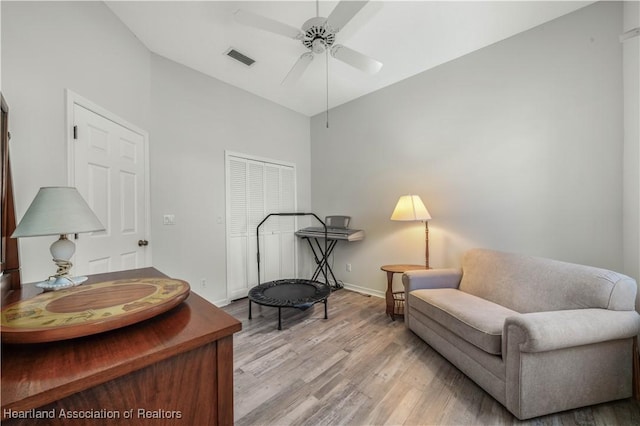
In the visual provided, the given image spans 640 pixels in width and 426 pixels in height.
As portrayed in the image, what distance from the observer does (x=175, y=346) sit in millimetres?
688

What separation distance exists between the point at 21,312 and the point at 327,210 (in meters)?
3.68

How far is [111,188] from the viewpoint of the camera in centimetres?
217

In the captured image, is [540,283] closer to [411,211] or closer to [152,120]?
[411,211]

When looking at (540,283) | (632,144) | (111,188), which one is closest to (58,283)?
(111,188)

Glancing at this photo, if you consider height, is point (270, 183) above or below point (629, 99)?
below

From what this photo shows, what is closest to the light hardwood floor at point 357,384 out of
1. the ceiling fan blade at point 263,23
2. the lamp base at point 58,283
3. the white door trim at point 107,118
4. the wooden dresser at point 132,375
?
the wooden dresser at point 132,375

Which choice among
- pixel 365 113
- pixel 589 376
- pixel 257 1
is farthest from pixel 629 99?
pixel 257 1

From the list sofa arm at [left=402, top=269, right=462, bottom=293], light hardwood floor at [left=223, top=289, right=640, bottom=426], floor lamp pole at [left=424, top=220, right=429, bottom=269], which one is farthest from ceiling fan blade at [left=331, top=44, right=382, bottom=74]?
light hardwood floor at [left=223, top=289, right=640, bottom=426]

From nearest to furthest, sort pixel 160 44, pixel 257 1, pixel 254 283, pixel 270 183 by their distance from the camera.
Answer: pixel 257 1
pixel 160 44
pixel 254 283
pixel 270 183

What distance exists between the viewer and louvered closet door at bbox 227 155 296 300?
3.47 metres

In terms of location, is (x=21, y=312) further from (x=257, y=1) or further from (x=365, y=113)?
(x=365, y=113)

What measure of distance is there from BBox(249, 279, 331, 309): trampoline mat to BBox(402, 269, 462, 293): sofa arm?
3.05ft

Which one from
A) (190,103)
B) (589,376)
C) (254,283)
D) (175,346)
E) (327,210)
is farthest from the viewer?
(327,210)

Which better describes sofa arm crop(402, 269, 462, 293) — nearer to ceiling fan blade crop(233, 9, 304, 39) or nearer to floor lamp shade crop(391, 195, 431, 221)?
floor lamp shade crop(391, 195, 431, 221)
